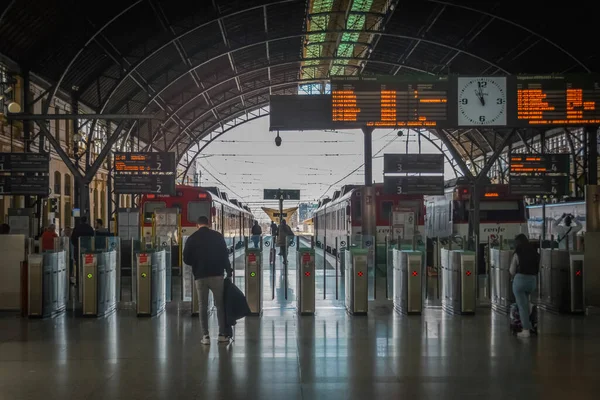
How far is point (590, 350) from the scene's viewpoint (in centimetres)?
853

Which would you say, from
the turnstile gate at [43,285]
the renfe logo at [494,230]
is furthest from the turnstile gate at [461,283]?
the renfe logo at [494,230]

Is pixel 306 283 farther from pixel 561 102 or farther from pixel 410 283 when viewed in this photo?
pixel 561 102

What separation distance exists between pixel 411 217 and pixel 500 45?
9817mm

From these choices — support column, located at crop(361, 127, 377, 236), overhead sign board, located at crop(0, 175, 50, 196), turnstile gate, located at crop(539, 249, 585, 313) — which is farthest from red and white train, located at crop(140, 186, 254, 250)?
turnstile gate, located at crop(539, 249, 585, 313)

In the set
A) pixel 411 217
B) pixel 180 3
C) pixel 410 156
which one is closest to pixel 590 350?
pixel 410 156

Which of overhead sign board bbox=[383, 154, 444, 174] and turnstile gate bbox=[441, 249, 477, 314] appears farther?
overhead sign board bbox=[383, 154, 444, 174]

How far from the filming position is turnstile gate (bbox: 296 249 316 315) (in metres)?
11.7

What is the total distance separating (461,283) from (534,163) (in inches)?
525

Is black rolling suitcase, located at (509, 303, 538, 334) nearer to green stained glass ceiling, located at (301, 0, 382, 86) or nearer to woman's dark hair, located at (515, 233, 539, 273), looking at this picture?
woman's dark hair, located at (515, 233, 539, 273)

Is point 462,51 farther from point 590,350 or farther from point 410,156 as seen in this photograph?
point 590,350

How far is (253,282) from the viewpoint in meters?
11.7

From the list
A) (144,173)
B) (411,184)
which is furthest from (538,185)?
(144,173)

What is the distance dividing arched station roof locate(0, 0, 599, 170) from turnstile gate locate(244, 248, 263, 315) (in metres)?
11.9

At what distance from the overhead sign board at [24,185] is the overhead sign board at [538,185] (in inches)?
568
